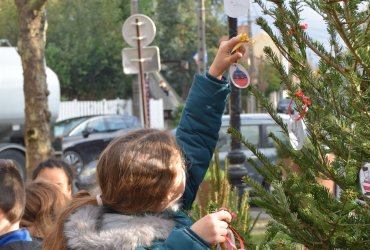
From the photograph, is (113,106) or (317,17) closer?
(317,17)

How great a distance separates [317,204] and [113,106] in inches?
1268

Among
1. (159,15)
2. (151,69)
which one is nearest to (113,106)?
(159,15)

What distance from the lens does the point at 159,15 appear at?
134 feet

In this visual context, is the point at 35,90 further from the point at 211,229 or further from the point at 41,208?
the point at 211,229

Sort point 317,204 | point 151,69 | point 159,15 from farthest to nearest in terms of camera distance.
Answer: point 159,15, point 151,69, point 317,204

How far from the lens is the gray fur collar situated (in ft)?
7.11

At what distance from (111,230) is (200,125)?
2.03 ft

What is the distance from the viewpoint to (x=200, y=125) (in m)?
2.68

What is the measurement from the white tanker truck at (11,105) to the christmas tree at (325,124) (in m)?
13.3

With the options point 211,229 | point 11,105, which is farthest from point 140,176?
point 11,105

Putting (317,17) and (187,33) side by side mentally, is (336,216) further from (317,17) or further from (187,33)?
(187,33)

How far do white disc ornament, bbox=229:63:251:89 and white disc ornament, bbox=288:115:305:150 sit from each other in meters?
0.19

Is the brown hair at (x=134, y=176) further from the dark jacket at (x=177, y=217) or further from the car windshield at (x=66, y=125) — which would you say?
the car windshield at (x=66, y=125)

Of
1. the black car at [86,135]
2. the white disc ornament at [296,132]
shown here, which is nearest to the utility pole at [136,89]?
the black car at [86,135]
